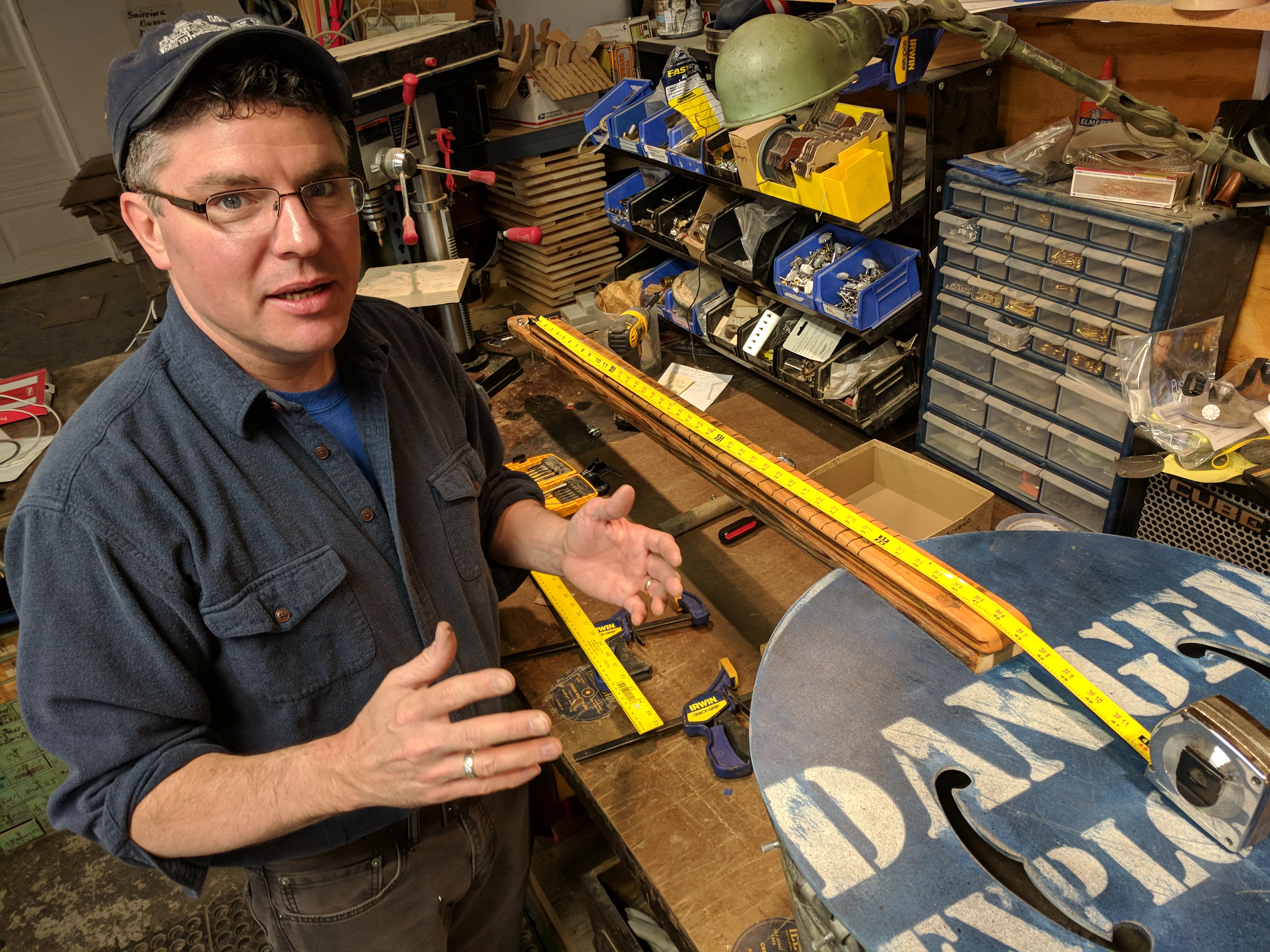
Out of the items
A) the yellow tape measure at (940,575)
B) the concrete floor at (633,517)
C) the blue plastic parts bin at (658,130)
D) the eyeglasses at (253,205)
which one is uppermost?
the eyeglasses at (253,205)

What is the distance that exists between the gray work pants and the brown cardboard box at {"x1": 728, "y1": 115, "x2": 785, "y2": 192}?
1662mm

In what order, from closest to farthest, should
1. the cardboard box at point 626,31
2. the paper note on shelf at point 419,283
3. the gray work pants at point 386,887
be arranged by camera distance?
the gray work pants at point 386,887
the paper note on shelf at point 419,283
the cardboard box at point 626,31

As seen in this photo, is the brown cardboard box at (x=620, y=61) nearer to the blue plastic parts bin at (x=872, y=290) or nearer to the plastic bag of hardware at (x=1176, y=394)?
the blue plastic parts bin at (x=872, y=290)

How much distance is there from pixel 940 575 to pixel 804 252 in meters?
1.33

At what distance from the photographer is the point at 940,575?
119 cm

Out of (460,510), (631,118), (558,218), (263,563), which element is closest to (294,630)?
(263,563)

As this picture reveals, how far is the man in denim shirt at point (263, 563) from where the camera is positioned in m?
0.95

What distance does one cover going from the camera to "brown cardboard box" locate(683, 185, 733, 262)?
2.63 metres

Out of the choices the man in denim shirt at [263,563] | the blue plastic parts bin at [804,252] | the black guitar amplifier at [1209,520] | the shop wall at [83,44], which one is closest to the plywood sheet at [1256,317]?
the black guitar amplifier at [1209,520]

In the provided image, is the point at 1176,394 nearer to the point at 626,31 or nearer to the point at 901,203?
the point at 901,203

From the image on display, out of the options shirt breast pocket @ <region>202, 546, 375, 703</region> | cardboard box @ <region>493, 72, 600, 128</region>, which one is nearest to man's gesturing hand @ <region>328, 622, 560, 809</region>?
shirt breast pocket @ <region>202, 546, 375, 703</region>

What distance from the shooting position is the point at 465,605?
4.28ft

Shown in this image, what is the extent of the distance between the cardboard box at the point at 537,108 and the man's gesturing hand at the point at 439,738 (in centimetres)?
290

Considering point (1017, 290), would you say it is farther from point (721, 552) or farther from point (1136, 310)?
point (721, 552)
